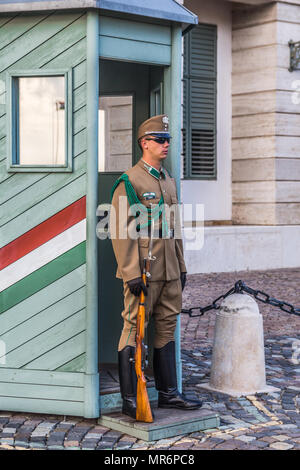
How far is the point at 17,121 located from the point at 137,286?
4.38 feet

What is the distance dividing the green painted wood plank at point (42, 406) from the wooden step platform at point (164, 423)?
0.55 ft

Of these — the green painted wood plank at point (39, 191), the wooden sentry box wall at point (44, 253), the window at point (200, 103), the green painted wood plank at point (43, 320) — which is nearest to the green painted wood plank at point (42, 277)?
the wooden sentry box wall at point (44, 253)

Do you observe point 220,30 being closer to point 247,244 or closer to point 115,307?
point 247,244

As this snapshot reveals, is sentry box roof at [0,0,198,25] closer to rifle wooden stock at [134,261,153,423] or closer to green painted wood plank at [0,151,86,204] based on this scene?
green painted wood plank at [0,151,86,204]

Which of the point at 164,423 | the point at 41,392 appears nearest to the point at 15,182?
the point at 41,392

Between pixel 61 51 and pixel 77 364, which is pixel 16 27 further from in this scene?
pixel 77 364

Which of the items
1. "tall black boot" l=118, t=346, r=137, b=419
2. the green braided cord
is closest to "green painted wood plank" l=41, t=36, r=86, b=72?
the green braided cord

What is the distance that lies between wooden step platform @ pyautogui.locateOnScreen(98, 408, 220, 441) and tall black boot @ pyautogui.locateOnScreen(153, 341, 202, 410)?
52 mm

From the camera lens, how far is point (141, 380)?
4.71m

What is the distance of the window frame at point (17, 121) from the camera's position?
4.99 m

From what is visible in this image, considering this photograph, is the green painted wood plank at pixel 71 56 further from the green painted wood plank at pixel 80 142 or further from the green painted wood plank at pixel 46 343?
the green painted wood plank at pixel 46 343

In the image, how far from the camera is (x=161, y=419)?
4816 mm

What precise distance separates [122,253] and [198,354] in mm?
2732
